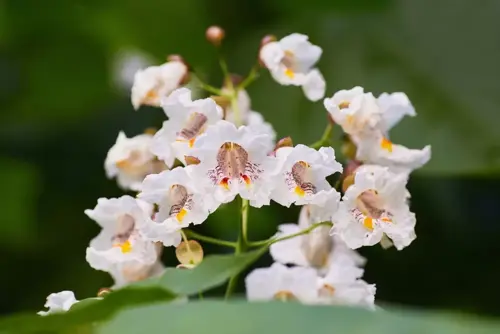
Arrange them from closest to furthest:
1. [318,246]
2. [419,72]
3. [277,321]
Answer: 1. [277,321]
2. [318,246]
3. [419,72]

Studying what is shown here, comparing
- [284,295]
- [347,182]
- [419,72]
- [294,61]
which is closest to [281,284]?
[284,295]

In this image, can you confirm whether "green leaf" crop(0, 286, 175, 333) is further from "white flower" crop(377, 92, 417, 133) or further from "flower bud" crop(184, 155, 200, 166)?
"white flower" crop(377, 92, 417, 133)

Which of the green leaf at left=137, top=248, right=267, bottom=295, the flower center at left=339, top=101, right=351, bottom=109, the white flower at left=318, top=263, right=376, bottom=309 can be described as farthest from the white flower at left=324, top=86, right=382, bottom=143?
the green leaf at left=137, top=248, right=267, bottom=295

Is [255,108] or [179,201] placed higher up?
[255,108]

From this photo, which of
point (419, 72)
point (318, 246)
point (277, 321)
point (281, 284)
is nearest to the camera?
point (277, 321)

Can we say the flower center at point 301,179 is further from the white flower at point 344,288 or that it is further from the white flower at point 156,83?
the white flower at point 156,83

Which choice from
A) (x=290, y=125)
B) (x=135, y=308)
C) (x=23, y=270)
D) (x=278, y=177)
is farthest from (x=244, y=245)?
(x=23, y=270)

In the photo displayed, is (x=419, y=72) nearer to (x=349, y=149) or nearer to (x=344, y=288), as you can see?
(x=349, y=149)
